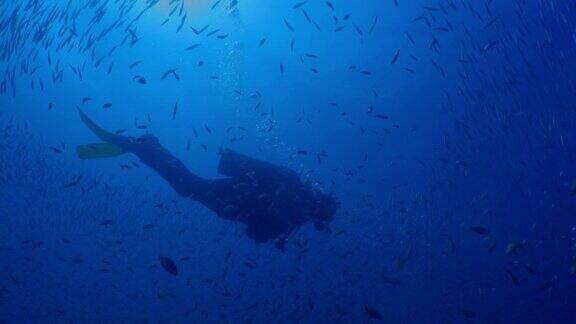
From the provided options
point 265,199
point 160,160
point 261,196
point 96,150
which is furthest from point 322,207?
point 96,150

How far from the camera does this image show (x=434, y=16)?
1847cm

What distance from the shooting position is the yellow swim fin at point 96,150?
10438 millimetres

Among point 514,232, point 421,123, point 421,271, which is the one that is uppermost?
point 421,123

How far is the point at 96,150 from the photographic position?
10547 millimetres

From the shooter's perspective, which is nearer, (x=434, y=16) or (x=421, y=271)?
(x=434, y=16)

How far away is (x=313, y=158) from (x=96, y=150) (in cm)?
2067

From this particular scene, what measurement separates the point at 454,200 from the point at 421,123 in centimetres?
855

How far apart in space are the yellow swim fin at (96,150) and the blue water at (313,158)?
6357 millimetres

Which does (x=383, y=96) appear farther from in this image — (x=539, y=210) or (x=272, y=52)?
(x=539, y=210)

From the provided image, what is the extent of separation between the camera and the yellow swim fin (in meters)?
10.4

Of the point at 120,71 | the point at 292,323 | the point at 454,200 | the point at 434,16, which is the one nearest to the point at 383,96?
the point at 434,16

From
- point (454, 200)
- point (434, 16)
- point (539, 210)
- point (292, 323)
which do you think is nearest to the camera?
point (434, 16)

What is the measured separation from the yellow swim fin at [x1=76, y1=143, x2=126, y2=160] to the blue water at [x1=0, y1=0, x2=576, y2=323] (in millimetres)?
6357

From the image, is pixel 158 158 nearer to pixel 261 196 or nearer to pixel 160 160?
pixel 160 160
